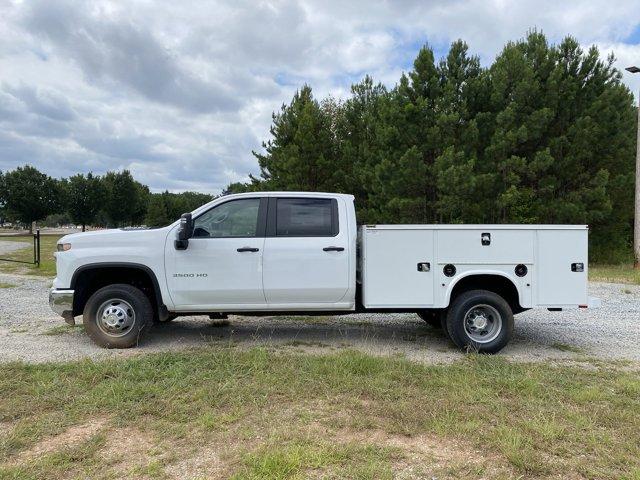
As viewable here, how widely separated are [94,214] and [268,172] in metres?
45.2

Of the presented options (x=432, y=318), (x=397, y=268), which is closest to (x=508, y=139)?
(x=432, y=318)

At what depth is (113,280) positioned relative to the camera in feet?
20.6

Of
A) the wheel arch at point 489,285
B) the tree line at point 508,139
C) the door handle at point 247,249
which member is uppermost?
the tree line at point 508,139

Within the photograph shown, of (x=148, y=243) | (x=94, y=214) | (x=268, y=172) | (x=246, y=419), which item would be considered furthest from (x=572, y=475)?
(x=94, y=214)

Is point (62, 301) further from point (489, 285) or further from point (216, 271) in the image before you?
point (489, 285)

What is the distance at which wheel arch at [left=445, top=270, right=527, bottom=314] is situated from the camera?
19.2 feet

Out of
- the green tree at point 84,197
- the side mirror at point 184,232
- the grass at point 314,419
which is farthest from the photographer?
the green tree at point 84,197

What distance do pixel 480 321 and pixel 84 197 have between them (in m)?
67.0

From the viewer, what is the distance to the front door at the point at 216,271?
5.89 metres

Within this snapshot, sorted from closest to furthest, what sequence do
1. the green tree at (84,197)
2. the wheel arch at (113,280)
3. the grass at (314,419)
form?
the grass at (314,419) < the wheel arch at (113,280) < the green tree at (84,197)

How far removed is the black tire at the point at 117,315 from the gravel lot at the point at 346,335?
16 centimetres

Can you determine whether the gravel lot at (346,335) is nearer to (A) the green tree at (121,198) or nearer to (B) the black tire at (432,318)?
(B) the black tire at (432,318)

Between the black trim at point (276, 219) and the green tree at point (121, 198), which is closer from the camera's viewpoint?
the black trim at point (276, 219)

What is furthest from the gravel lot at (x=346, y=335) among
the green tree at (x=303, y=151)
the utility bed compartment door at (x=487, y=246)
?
the green tree at (x=303, y=151)
